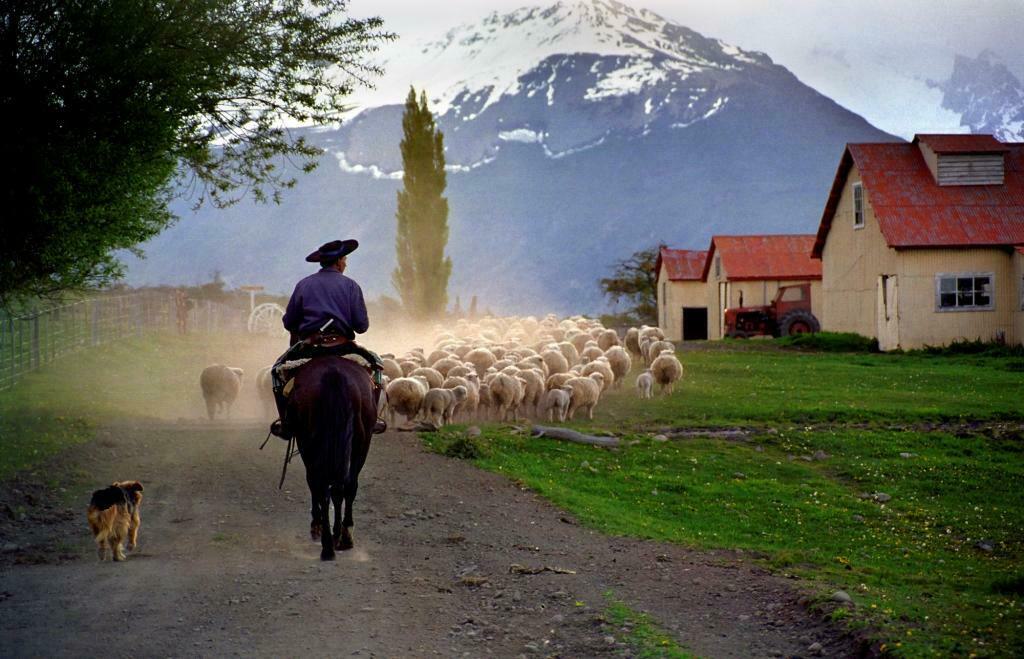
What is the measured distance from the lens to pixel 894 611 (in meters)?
8.97

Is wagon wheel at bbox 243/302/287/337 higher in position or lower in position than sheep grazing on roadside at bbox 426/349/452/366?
higher

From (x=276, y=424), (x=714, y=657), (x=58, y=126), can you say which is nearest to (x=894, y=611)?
(x=714, y=657)

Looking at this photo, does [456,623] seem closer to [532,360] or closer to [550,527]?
[550,527]

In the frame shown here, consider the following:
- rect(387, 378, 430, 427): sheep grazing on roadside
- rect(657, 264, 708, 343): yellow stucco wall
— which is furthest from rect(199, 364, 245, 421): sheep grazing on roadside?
rect(657, 264, 708, 343): yellow stucco wall

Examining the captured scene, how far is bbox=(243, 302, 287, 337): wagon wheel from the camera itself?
47194mm

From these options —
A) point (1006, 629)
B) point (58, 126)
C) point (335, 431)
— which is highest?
point (58, 126)

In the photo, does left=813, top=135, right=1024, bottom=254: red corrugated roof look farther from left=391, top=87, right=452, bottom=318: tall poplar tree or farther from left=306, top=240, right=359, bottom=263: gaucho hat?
left=306, top=240, right=359, bottom=263: gaucho hat

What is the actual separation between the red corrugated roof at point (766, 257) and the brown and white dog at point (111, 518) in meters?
44.6

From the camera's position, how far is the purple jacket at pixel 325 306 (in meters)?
10.5

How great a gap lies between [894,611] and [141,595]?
5.91m

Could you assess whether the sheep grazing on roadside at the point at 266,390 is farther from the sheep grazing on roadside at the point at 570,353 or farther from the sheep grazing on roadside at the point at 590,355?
the sheep grazing on roadside at the point at 570,353

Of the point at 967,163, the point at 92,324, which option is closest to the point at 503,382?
the point at 92,324

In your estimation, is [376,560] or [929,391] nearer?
[376,560]

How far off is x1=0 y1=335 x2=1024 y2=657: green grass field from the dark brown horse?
3277 mm
